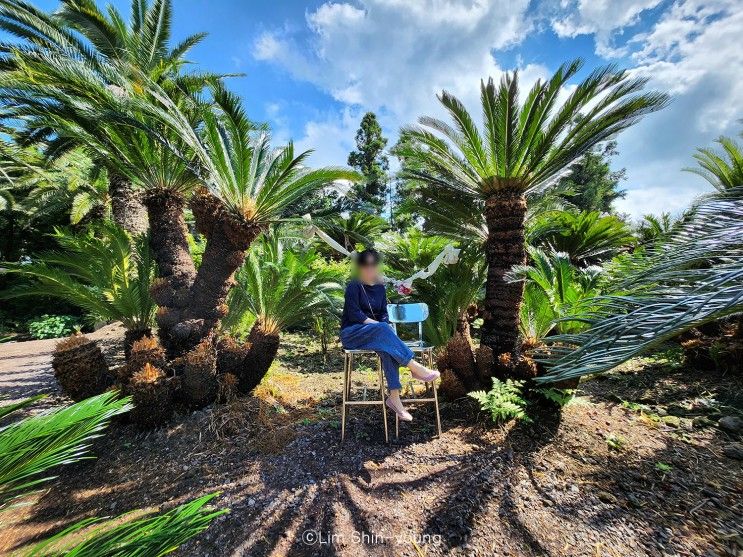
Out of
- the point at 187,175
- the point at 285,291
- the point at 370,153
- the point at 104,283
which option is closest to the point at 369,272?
the point at 285,291

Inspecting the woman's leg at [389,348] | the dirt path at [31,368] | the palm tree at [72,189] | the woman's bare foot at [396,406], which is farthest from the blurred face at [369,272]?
the palm tree at [72,189]

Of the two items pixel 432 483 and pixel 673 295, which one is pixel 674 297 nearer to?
pixel 673 295

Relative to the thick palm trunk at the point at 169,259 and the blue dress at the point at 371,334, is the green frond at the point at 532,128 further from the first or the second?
the thick palm trunk at the point at 169,259

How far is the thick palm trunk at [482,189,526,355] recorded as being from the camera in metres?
4.54

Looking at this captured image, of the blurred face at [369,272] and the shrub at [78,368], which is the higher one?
the blurred face at [369,272]

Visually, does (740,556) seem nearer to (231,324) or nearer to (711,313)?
(711,313)

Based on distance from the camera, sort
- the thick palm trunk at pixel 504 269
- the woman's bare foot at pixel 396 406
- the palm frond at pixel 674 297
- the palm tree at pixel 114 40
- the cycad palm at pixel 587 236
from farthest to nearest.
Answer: the cycad palm at pixel 587 236 → the palm tree at pixel 114 40 → the thick palm trunk at pixel 504 269 → the woman's bare foot at pixel 396 406 → the palm frond at pixel 674 297

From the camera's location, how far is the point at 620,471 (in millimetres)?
3041

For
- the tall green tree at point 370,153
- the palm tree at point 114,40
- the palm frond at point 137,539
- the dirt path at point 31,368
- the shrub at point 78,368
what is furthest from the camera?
the tall green tree at point 370,153

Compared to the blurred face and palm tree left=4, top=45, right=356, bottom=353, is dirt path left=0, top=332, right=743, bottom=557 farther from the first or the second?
the blurred face

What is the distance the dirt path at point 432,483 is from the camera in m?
2.43

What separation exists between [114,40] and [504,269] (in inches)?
369

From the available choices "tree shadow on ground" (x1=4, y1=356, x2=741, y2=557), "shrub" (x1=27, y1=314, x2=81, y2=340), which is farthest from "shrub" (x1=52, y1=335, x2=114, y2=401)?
"shrub" (x1=27, y1=314, x2=81, y2=340)

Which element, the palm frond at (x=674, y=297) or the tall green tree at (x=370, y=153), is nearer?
the palm frond at (x=674, y=297)
